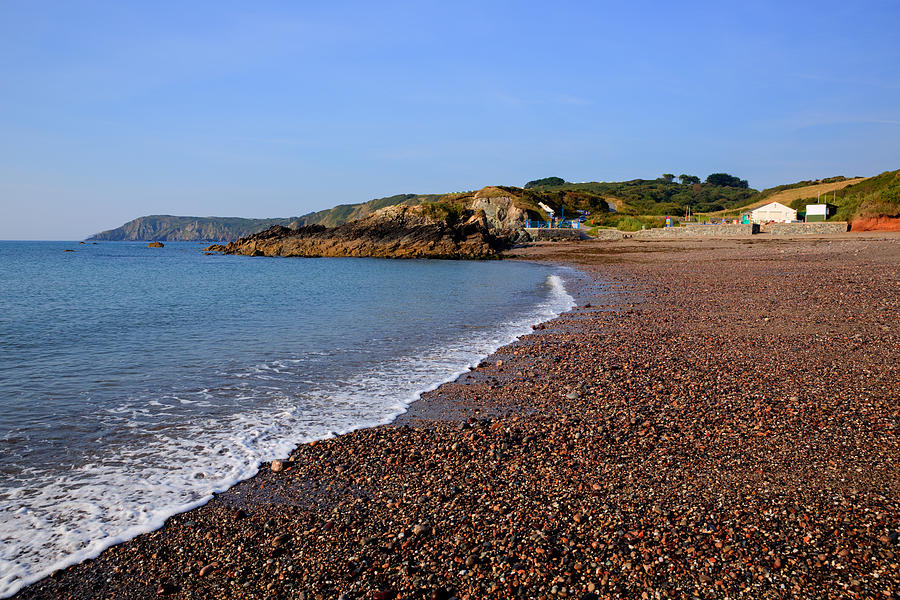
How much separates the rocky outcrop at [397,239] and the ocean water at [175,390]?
3968cm

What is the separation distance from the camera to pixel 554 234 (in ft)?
259

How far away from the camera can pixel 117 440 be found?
265 inches

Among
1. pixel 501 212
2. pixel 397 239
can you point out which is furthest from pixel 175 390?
pixel 501 212

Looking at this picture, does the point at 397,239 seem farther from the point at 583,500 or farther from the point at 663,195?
the point at 663,195

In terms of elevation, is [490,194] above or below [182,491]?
above

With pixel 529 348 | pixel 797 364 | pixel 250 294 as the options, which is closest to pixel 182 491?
pixel 529 348

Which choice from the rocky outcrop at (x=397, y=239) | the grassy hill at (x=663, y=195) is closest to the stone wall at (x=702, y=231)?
the rocky outcrop at (x=397, y=239)

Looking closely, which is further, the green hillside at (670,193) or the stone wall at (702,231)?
the green hillside at (670,193)

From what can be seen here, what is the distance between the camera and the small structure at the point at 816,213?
6303 cm

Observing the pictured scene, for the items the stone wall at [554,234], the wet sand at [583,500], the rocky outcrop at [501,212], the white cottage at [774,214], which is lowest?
the wet sand at [583,500]

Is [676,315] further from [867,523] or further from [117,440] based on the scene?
[117,440]

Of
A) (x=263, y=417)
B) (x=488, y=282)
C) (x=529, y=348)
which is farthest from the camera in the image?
(x=488, y=282)

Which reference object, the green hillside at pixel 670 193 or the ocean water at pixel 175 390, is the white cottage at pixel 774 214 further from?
the ocean water at pixel 175 390

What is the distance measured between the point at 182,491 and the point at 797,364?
920cm
